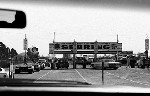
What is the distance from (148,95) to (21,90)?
111cm

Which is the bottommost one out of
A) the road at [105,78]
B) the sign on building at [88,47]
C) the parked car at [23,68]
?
the road at [105,78]

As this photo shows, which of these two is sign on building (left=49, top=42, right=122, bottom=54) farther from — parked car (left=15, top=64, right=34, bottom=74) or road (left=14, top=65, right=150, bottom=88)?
road (left=14, top=65, right=150, bottom=88)

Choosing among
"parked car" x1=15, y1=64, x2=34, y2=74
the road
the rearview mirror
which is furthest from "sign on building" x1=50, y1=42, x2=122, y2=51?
the rearview mirror

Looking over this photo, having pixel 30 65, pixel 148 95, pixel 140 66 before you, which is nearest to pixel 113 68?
pixel 140 66

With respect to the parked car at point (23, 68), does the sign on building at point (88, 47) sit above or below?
above

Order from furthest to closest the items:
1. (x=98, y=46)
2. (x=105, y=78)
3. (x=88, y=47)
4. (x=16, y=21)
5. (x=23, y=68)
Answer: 1. (x=88, y=47)
2. (x=98, y=46)
3. (x=23, y=68)
4. (x=105, y=78)
5. (x=16, y=21)

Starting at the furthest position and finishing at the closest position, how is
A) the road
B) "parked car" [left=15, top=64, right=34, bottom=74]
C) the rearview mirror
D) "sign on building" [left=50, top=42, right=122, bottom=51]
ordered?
"sign on building" [left=50, top=42, right=122, bottom=51], "parked car" [left=15, top=64, right=34, bottom=74], the road, the rearview mirror

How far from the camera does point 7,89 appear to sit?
3186mm

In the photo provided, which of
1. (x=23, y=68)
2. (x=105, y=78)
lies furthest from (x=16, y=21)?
(x=23, y=68)

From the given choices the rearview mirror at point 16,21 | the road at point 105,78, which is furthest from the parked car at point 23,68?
the rearview mirror at point 16,21

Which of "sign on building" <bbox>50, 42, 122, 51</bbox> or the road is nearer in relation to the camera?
the road

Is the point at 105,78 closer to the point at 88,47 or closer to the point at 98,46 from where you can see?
the point at 98,46

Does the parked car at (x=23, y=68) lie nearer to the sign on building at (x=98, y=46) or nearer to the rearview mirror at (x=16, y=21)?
the sign on building at (x=98, y=46)

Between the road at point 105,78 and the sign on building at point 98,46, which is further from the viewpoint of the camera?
the sign on building at point 98,46
